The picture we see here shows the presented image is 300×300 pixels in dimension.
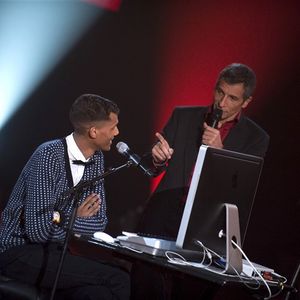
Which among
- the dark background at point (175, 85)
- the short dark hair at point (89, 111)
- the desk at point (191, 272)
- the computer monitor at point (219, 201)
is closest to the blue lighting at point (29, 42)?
the dark background at point (175, 85)

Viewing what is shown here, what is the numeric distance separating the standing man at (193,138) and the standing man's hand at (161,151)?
1.18 feet

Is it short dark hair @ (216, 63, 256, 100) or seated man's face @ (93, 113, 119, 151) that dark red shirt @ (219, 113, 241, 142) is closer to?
short dark hair @ (216, 63, 256, 100)

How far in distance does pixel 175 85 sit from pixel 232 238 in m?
2.22

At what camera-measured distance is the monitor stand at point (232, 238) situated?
239 cm

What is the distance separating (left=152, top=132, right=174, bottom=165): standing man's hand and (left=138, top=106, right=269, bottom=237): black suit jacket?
0.44m

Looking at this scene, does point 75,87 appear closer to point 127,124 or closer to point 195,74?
point 127,124

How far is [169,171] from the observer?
3422 mm

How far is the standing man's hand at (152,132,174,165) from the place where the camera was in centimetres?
285

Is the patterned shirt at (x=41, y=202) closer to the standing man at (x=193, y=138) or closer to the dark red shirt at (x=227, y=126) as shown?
the standing man at (x=193, y=138)

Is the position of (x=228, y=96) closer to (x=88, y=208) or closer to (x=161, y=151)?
(x=161, y=151)

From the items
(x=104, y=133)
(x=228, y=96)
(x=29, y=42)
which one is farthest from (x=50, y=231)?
(x=29, y=42)

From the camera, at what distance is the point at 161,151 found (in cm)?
287

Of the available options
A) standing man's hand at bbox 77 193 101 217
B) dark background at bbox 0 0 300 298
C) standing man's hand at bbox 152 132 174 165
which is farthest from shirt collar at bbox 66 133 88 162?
dark background at bbox 0 0 300 298

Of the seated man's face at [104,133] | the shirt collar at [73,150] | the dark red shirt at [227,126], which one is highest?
the dark red shirt at [227,126]
